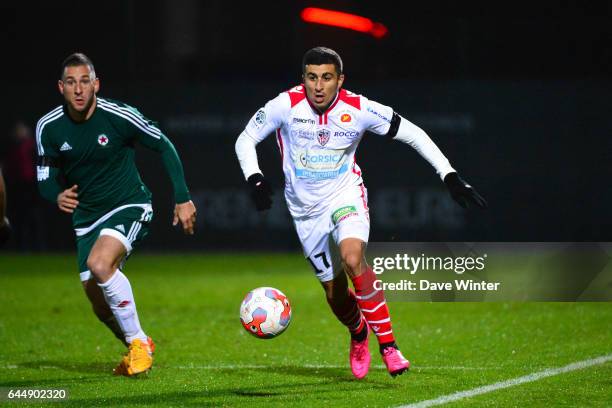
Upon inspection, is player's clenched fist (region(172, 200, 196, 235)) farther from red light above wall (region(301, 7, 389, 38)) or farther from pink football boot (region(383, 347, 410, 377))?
red light above wall (region(301, 7, 389, 38))

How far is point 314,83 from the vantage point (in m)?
8.20

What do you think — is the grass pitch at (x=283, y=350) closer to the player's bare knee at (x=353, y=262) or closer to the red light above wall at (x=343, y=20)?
the player's bare knee at (x=353, y=262)

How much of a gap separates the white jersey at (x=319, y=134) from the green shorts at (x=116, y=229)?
3.11ft

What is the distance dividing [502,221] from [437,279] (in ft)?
26.2

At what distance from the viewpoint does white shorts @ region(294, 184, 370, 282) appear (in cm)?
820

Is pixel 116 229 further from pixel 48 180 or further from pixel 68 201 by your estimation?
pixel 48 180

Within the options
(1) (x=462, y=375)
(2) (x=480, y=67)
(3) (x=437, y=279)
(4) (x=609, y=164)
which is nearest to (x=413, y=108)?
(2) (x=480, y=67)

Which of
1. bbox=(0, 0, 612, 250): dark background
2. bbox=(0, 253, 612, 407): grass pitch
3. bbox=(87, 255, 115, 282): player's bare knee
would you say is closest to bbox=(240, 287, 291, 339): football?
bbox=(0, 253, 612, 407): grass pitch

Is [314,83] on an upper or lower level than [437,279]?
upper

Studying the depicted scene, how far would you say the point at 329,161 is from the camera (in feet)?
27.2

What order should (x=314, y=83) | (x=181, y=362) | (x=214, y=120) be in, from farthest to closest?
(x=214, y=120) → (x=181, y=362) → (x=314, y=83)

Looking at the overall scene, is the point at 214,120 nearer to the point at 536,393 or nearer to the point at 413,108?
the point at 413,108

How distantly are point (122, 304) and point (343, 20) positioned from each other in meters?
10.4

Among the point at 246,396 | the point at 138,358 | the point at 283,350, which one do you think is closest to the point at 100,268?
the point at 138,358
